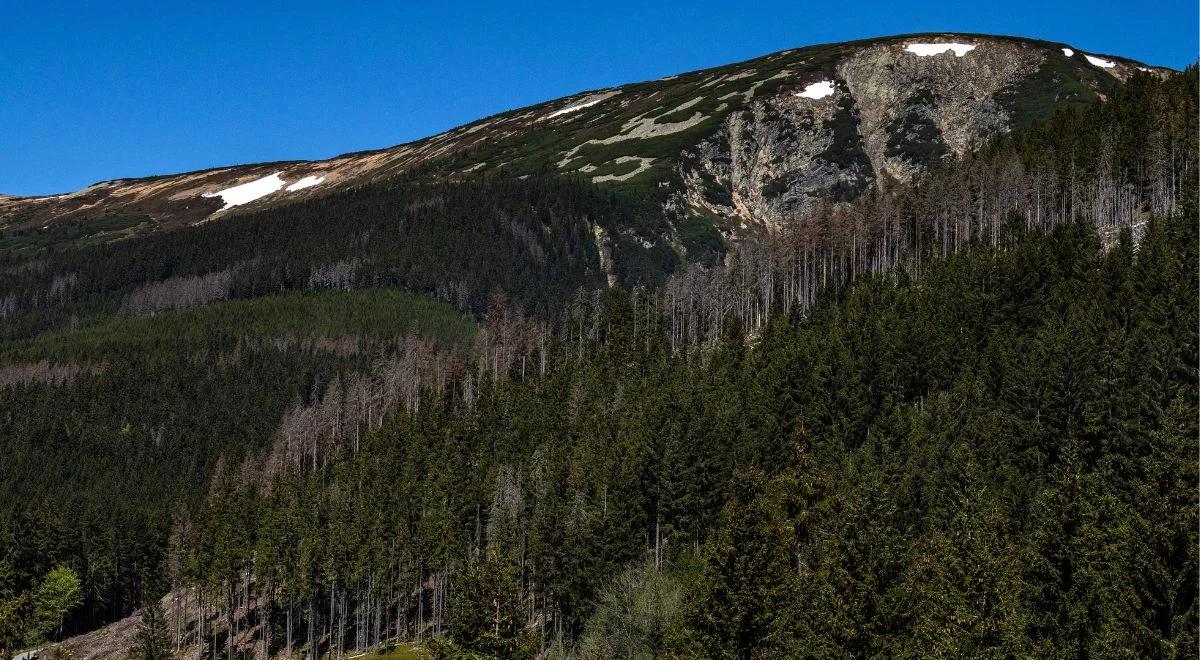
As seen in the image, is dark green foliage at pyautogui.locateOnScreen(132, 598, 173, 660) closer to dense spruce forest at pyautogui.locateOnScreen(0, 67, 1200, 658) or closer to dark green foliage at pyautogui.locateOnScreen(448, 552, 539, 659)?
dense spruce forest at pyautogui.locateOnScreen(0, 67, 1200, 658)

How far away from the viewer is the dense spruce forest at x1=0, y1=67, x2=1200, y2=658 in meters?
51.5

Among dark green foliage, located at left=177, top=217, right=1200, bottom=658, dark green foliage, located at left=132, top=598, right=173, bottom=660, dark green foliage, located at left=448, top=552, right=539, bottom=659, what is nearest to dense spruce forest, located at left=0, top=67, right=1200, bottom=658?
dark green foliage, located at left=448, top=552, right=539, bottom=659

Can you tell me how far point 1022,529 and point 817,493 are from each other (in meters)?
13.7

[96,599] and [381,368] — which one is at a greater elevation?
[381,368]

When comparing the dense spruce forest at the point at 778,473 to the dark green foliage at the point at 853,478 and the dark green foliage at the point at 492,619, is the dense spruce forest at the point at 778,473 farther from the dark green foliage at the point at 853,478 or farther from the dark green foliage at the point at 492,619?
the dark green foliage at the point at 853,478

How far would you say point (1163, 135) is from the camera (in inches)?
5453

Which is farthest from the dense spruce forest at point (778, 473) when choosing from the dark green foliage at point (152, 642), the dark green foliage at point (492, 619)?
the dark green foliage at point (152, 642)

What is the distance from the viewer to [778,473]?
86.9 metres

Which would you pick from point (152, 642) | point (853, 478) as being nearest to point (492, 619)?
point (853, 478)

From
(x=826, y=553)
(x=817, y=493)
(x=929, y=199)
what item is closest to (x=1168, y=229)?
(x=929, y=199)

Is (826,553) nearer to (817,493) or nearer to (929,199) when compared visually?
(817,493)

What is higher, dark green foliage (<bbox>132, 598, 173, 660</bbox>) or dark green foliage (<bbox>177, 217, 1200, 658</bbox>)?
dark green foliage (<bbox>177, 217, 1200, 658</bbox>)

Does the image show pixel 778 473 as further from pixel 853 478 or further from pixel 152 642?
pixel 152 642

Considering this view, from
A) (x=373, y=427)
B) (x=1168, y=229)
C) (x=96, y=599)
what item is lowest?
(x=96, y=599)
